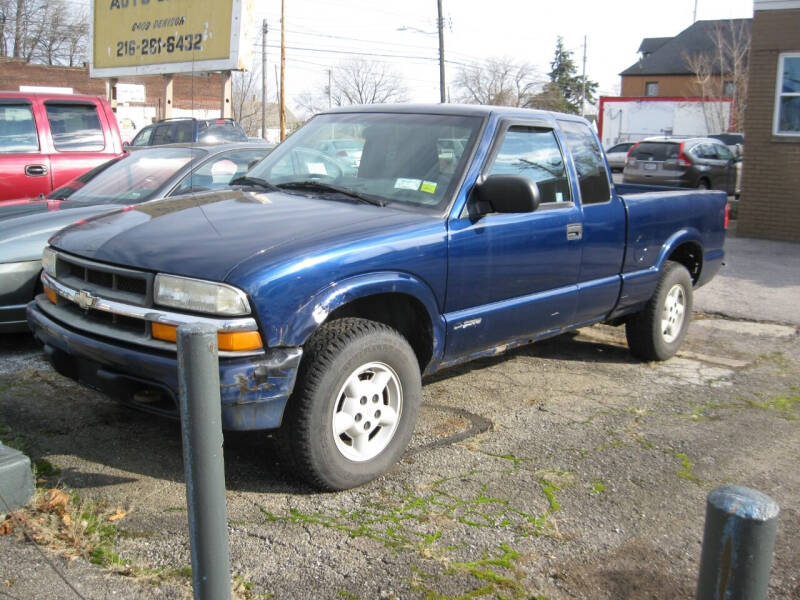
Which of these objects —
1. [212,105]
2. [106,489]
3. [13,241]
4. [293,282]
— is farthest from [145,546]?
[212,105]

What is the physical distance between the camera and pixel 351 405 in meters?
3.82

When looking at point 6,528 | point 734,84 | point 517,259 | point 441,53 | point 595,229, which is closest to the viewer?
point 6,528

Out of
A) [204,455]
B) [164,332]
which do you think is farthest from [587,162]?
[204,455]

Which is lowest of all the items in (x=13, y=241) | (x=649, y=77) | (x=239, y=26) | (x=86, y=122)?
(x=13, y=241)

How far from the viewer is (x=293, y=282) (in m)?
3.53

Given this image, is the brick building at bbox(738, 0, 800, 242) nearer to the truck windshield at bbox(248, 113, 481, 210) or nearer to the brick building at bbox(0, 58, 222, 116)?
the truck windshield at bbox(248, 113, 481, 210)

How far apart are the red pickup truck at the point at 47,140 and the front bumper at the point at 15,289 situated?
9.67ft

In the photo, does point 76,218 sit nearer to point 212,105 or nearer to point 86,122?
point 86,122

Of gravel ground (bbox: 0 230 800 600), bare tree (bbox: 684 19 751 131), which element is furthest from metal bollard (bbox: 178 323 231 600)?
bare tree (bbox: 684 19 751 131)

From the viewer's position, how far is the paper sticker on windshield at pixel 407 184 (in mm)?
4547

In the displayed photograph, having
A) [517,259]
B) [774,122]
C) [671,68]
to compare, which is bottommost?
[517,259]

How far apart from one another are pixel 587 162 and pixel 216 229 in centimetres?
274

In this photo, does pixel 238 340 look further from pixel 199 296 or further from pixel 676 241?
pixel 676 241

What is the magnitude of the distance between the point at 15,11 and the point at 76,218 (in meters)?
52.0
